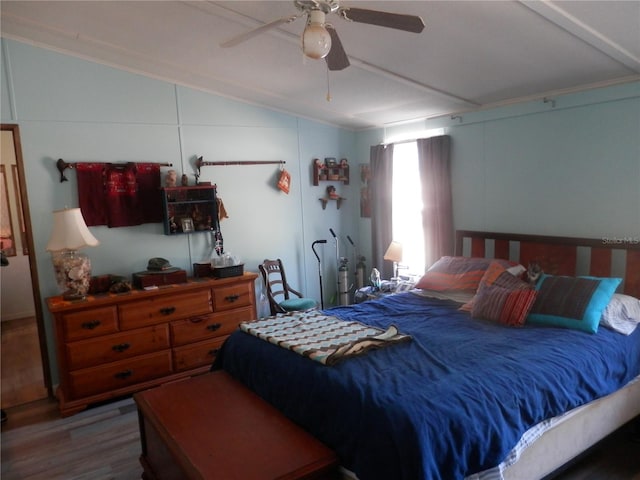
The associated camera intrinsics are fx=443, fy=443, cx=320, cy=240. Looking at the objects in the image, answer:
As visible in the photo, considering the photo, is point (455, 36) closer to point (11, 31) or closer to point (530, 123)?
point (530, 123)

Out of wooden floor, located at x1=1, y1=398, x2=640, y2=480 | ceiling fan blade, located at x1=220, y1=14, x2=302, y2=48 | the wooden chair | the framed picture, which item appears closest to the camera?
ceiling fan blade, located at x1=220, y1=14, x2=302, y2=48

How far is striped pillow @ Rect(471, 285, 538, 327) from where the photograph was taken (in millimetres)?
2850

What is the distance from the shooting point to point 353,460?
5.90 feet

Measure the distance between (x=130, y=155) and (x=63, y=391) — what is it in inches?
76.3

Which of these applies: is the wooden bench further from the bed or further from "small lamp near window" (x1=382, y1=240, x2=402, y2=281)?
"small lamp near window" (x1=382, y1=240, x2=402, y2=281)

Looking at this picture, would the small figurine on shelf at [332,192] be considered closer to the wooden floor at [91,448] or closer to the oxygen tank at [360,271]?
the oxygen tank at [360,271]

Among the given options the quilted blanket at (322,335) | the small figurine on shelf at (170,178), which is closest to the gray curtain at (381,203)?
the quilted blanket at (322,335)

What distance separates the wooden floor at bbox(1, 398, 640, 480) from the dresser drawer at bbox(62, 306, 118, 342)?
0.59 m

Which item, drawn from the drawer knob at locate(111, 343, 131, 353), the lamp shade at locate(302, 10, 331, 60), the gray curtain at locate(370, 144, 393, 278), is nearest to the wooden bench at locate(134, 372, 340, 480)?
the drawer knob at locate(111, 343, 131, 353)

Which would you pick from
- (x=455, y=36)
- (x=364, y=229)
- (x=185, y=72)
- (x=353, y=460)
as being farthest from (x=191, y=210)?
(x=353, y=460)

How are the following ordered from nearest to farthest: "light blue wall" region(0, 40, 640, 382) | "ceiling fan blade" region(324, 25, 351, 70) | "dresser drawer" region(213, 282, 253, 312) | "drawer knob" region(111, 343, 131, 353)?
"ceiling fan blade" region(324, 25, 351, 70) < "light blue wall" region(0, 40, 640, 382) < "drawer knob" region(111, 343, 131, 353) < "dresser drawer" region(213, 282, 253, 312)

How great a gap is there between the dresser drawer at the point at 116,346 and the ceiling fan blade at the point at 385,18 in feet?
9.00

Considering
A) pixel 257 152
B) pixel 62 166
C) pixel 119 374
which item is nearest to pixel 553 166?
pixel 257 152

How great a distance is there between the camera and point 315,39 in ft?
6.05
